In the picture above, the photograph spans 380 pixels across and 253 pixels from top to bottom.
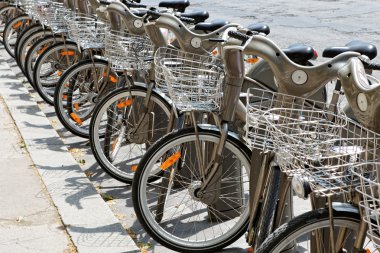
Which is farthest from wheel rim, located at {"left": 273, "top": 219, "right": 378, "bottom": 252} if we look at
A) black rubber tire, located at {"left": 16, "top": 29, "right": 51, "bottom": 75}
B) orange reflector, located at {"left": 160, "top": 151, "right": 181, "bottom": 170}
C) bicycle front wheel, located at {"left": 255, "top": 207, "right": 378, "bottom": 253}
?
black rubber tire, located at {"left": 16, "top": 29, "right": 51, "bottom": 75}

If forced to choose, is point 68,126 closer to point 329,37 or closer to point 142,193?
point 142,193

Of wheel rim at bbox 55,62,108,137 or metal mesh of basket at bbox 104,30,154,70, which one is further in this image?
wheel rim at bbox 55,62,108,137

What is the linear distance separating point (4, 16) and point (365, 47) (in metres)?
10.8

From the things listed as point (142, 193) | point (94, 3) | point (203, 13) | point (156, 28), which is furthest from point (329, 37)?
point (142, 193)

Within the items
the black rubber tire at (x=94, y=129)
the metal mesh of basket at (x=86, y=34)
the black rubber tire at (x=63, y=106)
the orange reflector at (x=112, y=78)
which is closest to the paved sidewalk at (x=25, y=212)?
the black rubber tire at (x=94, y=129)

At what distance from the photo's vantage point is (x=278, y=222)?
152 inches

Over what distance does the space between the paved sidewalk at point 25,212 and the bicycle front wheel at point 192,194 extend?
0.58 meters

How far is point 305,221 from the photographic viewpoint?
318 centimetres

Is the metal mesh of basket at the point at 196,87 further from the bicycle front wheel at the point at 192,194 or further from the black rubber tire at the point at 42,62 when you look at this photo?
the black rubber tire at the point at 42,62

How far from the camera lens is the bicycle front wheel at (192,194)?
4594mm

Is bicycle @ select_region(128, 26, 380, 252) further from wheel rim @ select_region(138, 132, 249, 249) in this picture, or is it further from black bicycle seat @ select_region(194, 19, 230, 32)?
black bicycle seat @ select_region(194, 19, 230, 32)

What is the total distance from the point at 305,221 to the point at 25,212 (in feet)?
8.26

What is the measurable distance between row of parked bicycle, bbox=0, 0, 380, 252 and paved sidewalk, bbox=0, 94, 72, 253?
0.56 meters

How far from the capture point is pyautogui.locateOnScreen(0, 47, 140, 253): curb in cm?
472
